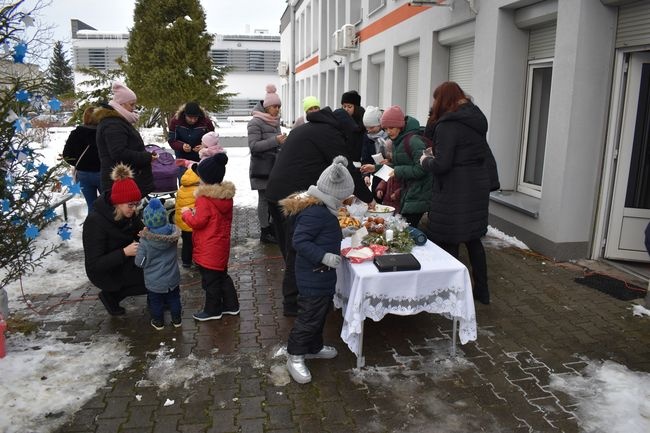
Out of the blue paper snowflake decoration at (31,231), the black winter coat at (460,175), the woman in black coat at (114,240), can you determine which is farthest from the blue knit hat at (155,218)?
the black winter coat at (460,175)

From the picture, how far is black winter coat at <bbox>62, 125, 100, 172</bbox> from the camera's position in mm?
6560

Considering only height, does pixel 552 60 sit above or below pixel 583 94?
above

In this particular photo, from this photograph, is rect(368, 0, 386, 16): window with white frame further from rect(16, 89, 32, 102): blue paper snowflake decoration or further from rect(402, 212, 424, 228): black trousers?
rect(16, 89, 32, 102): blue paper snowflake decoration

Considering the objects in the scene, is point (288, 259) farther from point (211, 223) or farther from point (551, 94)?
point (551, 94)

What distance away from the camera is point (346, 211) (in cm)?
495

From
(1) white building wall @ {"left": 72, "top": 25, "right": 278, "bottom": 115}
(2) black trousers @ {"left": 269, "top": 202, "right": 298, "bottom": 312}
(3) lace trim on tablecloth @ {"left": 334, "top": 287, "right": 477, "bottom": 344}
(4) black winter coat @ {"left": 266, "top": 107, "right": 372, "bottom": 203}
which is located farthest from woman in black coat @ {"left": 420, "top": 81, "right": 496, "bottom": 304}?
(1) white building wall @ {"left": 72, "top": 25, "right": 278, "bottom": 115}

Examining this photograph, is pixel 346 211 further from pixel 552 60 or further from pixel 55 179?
pixel 552 60

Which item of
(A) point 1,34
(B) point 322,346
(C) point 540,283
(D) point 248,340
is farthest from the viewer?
(C) point 540,283

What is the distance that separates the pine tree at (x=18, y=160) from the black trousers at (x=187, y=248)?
6.58 feet

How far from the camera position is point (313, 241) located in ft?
11.8

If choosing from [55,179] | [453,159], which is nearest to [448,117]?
[453,159]

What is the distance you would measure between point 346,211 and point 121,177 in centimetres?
207

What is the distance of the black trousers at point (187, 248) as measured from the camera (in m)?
6.18

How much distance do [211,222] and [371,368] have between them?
1.82 metres
